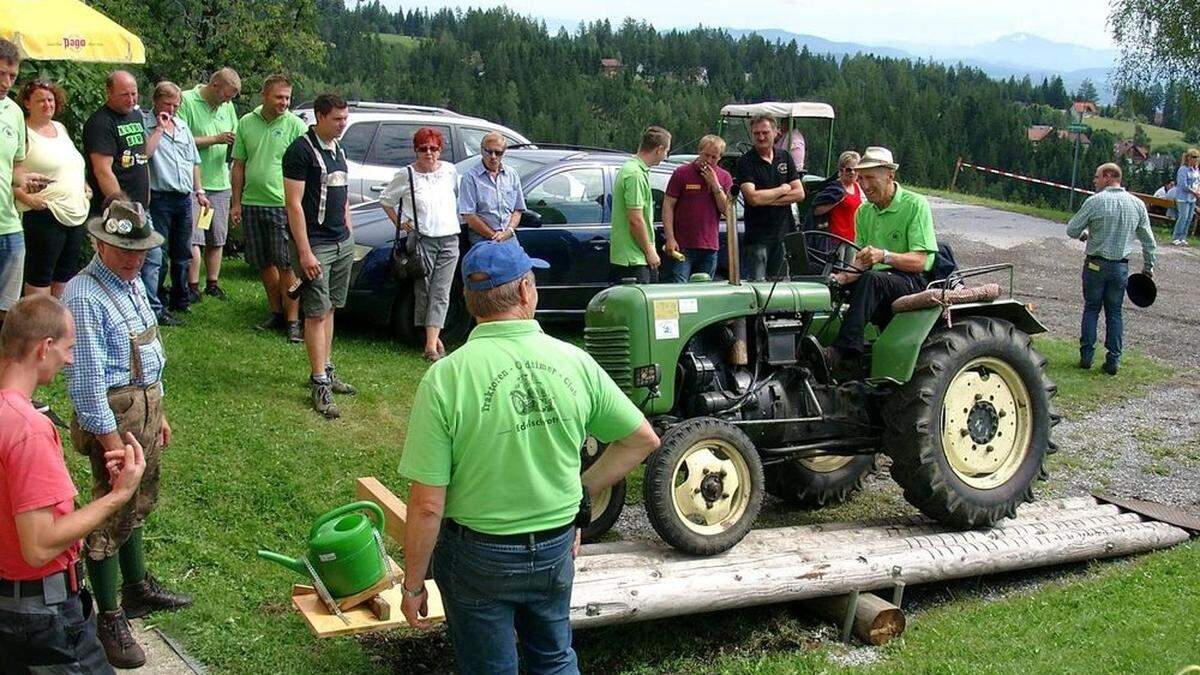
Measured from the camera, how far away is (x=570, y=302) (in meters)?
10.3

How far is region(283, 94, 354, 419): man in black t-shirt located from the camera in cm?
772

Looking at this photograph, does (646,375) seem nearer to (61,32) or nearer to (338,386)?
(338,386)

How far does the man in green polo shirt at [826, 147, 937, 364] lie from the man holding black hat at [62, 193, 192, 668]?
11.8 feet

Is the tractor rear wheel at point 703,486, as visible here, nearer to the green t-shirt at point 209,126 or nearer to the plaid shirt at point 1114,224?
the green t-shirt at point 209,126

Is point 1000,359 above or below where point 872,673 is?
above

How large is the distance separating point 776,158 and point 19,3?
599cm

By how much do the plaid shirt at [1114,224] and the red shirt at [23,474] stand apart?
9707mm

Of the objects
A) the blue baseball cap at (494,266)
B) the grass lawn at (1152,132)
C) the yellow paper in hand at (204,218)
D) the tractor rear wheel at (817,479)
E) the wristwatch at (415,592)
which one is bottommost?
the grass lawn at (1152,132)

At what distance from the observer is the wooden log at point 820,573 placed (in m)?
5.49

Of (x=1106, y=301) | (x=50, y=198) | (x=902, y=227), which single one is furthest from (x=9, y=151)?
(x=1106, y=301)

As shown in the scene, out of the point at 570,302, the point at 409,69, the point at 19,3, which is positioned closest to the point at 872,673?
the point at 570,302

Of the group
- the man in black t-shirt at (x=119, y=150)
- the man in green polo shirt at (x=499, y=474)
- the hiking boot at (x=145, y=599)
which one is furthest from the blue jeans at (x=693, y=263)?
the man in green polo shirt at (x=499, y=474)

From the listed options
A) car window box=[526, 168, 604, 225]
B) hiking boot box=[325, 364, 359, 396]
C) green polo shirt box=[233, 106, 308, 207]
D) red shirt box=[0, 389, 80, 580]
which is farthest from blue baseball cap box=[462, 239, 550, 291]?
car window box=[526, 168, 604, 225]

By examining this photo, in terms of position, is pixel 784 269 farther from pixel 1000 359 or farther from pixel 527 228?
pixel 527 228
